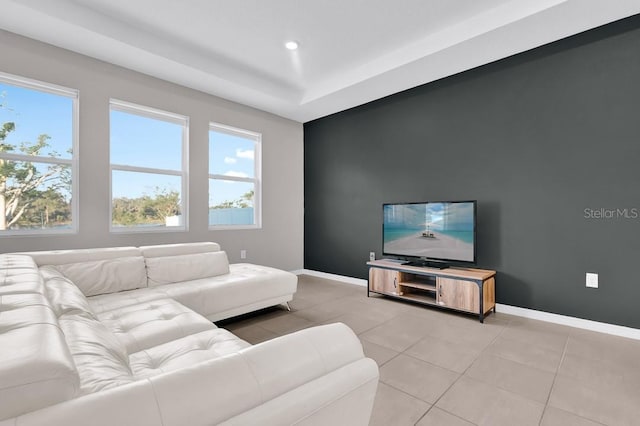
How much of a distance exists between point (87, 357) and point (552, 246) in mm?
3701

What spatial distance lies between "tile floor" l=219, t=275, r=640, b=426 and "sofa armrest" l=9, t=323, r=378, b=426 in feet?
3.14

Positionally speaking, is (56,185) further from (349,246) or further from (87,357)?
(349,246)

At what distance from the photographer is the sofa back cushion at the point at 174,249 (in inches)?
121

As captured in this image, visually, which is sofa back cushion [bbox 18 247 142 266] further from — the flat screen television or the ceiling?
the flat screen television

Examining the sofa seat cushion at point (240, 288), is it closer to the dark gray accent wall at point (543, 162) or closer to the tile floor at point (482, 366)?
the tile floor at point (482, 366)

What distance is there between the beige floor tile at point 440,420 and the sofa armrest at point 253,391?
0.88m

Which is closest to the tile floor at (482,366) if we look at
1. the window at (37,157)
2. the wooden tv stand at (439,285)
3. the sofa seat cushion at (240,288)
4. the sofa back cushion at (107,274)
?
the wooden tv stand at (439,285)

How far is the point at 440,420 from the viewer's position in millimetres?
1642

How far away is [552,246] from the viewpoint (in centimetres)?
309

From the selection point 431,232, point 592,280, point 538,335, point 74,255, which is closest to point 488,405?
point 538,335

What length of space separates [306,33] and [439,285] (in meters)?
2.99

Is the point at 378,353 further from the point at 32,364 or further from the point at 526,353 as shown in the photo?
the point at 32,364

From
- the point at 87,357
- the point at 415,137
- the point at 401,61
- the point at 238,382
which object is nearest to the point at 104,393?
the point at 238,382

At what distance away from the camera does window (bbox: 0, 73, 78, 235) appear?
301cm
